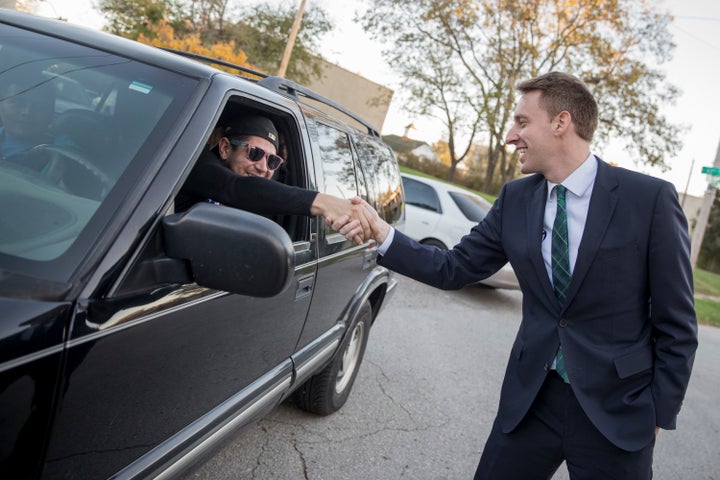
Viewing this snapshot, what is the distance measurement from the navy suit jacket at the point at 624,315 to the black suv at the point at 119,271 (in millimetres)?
1120

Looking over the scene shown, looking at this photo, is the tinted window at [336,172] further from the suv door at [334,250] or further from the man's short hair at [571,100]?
the man's short hair at [571,100]

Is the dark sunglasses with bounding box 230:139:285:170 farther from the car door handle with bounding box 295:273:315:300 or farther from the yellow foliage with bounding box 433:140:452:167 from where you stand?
the yellow foliage with bounding box 433:140:452:167

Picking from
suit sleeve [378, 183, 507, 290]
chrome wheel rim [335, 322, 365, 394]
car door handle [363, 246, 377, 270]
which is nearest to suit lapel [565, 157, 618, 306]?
suit sleeve [378, 183, 507, 290]

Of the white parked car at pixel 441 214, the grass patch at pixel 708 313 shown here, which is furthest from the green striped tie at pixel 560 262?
the grass patch at pixel 708 313

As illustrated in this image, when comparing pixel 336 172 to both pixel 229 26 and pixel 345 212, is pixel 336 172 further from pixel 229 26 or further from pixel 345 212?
pixel 229 26

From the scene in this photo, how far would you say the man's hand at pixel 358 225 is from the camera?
2228 millimetres

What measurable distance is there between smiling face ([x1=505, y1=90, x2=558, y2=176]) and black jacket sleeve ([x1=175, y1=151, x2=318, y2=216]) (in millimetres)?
881

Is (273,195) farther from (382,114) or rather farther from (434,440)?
(382,114)

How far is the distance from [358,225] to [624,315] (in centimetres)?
110

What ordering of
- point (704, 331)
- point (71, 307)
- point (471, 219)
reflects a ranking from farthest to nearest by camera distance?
point (704, 331)
point (471, 219)
point (71, 307)

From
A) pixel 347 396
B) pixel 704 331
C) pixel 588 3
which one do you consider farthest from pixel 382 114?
pixel 347 396

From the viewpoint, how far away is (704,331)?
11.6 metres

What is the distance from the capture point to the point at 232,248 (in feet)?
4.64

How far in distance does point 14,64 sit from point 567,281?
7.12ft
